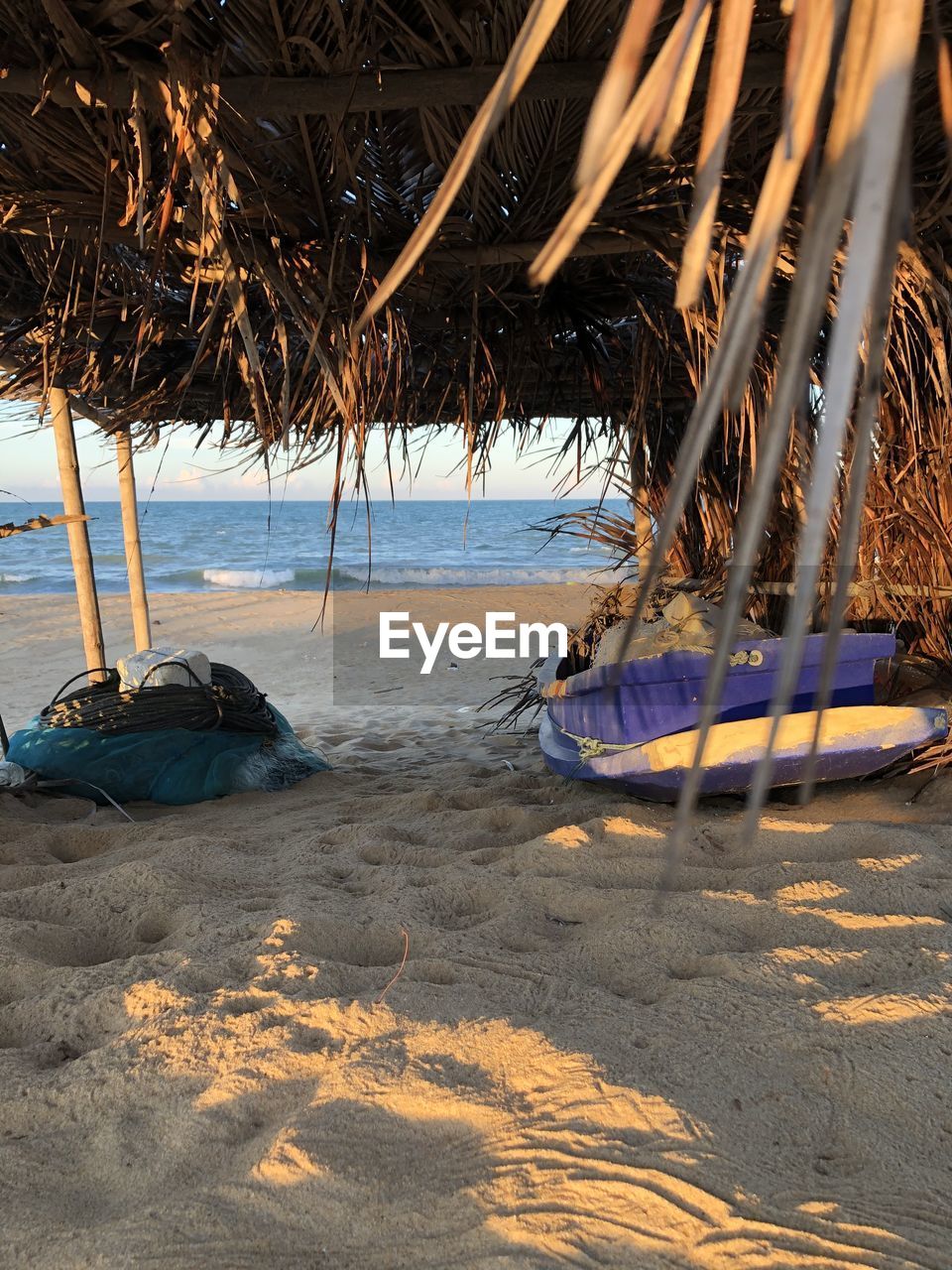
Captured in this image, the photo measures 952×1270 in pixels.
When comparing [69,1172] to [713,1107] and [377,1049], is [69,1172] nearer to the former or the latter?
[377,1049]

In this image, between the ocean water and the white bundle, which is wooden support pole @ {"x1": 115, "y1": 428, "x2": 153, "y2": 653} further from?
the ocean water

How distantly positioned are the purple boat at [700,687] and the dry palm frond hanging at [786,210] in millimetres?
2680

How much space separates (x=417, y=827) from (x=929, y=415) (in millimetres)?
2232

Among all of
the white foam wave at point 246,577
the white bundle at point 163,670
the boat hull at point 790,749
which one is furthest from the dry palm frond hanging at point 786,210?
the white foam wave at point 246,577

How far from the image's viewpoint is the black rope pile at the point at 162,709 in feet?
13.7

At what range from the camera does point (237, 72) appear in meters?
1.92

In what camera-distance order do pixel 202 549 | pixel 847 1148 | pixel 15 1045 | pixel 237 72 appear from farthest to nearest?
1. pixel 202 549
2. pixel 237 72
3. pixel 15 1045
4. pixel 847 1148

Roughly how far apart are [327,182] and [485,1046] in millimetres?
1986

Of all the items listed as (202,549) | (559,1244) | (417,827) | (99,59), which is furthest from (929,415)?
(202,549)

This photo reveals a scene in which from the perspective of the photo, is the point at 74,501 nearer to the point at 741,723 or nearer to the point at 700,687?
the point at 700,687

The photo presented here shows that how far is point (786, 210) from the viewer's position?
0.36 meters

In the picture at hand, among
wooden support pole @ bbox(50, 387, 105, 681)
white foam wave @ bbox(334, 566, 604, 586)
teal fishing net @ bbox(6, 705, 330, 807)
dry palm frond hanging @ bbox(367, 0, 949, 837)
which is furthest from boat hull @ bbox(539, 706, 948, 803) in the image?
white foam wave @ bbox(334, 566, 604, 586)

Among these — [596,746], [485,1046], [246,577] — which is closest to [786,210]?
[485,1046]

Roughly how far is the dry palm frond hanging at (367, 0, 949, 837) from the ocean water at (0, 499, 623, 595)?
11.4m
